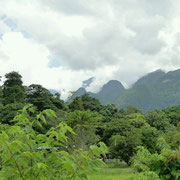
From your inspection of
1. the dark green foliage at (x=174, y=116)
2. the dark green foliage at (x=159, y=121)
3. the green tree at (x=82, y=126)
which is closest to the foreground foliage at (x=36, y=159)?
the green tree at (x=82, y=126)

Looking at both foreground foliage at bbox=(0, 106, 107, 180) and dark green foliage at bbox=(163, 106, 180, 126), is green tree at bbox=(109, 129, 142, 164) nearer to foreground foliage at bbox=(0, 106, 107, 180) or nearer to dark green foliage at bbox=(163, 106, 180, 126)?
foreground foliage at bbox=(0, 106, 107, 180)

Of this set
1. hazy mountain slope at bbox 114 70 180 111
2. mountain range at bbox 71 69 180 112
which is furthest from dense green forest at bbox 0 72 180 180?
hazy mountain slope at bbox 114 70 180 111

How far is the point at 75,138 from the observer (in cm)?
2403

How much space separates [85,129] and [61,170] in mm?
23812

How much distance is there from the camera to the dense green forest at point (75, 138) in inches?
69.8

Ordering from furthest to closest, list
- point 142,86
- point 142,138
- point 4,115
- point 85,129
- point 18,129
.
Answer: point 142,86 → point 4,115 → point 85,129 → point 142,138 → point 18,129

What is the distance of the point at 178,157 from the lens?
12.9ft

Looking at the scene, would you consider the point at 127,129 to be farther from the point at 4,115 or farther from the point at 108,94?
the point at 108,94

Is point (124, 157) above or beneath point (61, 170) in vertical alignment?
beneath

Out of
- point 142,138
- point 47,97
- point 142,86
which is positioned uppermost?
point 142,86

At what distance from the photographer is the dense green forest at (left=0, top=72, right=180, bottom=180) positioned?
69.8 inches

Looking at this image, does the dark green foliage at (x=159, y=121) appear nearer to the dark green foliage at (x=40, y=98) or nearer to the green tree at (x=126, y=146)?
the dark green foliage at (x=40, y=98)

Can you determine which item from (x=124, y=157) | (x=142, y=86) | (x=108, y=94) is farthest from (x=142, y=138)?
(x=108, y=94)

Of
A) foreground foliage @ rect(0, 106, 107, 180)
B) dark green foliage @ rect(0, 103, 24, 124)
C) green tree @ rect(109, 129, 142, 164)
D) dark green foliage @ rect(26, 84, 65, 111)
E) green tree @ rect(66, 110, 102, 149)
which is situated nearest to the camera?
foreground foliage @ rect(0, 106, 107, 180)
